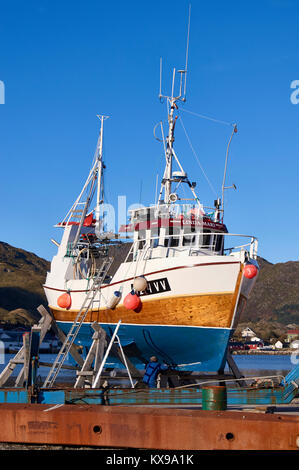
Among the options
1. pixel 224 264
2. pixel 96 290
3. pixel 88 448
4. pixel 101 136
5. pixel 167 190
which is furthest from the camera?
pixel 101 136

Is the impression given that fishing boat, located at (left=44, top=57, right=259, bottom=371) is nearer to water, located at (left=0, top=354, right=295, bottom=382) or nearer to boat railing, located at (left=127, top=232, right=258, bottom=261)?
boat railing, located at (left=127, top=232, right=258, bottom=261)

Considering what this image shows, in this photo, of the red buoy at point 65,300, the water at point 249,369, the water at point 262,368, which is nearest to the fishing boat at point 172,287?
the red buoy at point 65,300

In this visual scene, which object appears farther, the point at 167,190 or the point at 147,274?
the point at 167,190

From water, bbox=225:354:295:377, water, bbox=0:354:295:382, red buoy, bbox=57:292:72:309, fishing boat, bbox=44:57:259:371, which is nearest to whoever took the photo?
fishing boat, bbox=44:57:259:371

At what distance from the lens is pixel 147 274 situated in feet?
89.4

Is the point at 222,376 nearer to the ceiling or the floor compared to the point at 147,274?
nearer to the floor

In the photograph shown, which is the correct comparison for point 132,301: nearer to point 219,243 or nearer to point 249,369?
point 219,243

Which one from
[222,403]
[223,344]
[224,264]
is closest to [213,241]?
[224,264]

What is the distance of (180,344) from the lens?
26.8 m

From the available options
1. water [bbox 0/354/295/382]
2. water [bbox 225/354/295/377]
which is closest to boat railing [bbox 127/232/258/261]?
water [bbox 0/354/295/382]

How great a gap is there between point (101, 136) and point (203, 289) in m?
14.7

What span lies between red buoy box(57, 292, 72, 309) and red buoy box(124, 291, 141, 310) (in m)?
6.31

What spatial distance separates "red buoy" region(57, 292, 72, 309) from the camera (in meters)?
32.7
